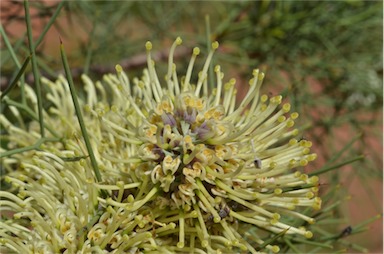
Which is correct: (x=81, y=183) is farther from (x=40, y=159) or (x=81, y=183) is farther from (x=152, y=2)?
(x=152, y=2)

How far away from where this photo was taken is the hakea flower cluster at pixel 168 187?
0.33m

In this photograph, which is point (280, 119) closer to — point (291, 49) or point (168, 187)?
point (168, 187)

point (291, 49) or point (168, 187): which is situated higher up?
point (291, 49)

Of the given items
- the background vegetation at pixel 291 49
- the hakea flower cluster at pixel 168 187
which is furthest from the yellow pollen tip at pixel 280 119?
the background vegetation at pixel 291 49

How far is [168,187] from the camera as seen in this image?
326 mm

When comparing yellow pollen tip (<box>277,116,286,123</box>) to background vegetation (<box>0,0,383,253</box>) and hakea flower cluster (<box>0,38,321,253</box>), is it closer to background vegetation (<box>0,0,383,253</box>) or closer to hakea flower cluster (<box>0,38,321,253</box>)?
hakea flower cluster (<box>0,38,321,253</box>)

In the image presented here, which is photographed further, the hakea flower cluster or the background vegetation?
the background vegetation

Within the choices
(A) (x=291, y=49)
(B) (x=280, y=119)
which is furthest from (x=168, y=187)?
(A) (x=291, y=49)

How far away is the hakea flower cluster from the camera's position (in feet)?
1.08

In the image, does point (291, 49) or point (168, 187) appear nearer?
point (168, 187)

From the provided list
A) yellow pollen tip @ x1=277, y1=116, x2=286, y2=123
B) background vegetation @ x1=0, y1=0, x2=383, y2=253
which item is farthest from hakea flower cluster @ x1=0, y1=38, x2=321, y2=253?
background vegetation @ x1=0, y1=0, x2=383, y2=253

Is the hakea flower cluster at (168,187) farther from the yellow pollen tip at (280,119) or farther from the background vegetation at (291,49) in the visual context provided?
the background vegetation at (291,49)

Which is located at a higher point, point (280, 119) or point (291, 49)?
point (291, 49)

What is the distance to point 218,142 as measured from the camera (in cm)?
34
